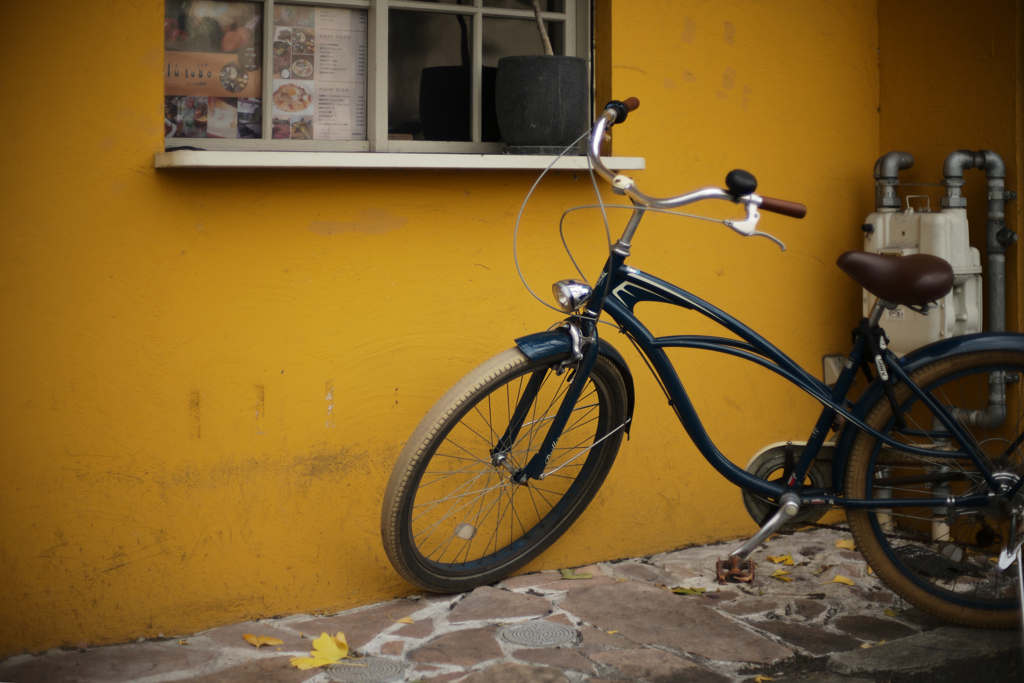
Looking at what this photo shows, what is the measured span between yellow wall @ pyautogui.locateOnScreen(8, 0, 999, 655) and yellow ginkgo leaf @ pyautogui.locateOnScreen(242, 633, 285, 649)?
6.9 inches

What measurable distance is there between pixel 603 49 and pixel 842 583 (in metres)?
2.29

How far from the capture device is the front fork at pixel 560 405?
279 centimetres

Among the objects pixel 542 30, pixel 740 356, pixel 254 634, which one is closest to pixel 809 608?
pixel 740 356

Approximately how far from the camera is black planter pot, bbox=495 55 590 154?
3201mm

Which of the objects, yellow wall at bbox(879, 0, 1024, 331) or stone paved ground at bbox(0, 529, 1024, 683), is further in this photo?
yellow wall at bbox(879, 0, 1024, 331)

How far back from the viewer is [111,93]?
9.04ft

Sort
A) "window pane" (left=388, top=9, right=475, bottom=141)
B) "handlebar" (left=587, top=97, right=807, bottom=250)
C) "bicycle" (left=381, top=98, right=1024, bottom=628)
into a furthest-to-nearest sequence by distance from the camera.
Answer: "window pane" (left=388, top=9, right=475, bottom=141) → "bicycle" (left=381, top=98, right=1024, bottom=628) → "handlebar" (left=587, top=97, right=807, bottom=250)

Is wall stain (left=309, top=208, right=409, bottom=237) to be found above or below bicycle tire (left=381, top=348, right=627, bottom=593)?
above

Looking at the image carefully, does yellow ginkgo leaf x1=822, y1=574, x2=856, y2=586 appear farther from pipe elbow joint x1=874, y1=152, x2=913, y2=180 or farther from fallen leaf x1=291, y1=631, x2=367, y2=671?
fallen leaf x1=291, y1=631, x2=367, y2=671

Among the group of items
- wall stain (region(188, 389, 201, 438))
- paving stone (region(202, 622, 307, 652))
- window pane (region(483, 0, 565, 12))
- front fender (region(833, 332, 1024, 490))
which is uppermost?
window pane (region(483, 0, 565, 12))

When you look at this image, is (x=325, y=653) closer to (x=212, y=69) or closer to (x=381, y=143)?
(x=381, y=143)

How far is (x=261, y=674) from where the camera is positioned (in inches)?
102

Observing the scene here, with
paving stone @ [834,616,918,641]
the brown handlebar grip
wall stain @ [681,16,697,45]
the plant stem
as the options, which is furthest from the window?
paving stone @ [834,616,918,641]

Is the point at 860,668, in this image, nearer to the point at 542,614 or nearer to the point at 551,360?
the point at 542,614
